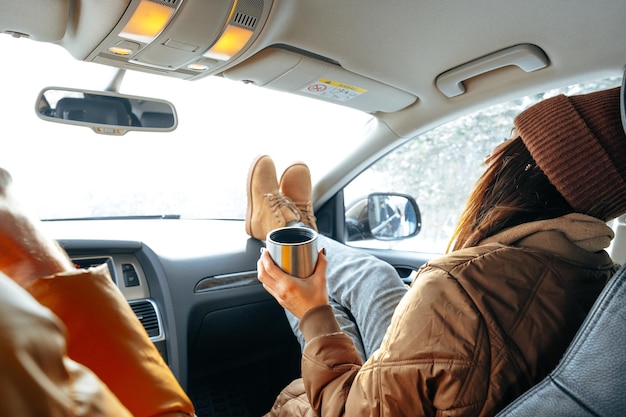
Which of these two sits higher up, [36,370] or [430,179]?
[36,370]

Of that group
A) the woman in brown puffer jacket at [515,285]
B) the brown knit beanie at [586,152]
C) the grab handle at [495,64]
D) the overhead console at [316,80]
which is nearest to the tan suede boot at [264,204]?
the overhead console at [316,80]

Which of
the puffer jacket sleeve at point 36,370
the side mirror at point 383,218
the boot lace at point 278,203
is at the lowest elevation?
the side mirror at point 383,218

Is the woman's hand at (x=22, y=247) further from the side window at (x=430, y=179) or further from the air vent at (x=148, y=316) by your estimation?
the side window at (x=430, y=179)

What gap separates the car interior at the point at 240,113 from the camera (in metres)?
1.33

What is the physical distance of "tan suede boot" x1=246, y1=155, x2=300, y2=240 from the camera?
2.26m

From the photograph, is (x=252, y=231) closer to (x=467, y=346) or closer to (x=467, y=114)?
(x=467, y=114)

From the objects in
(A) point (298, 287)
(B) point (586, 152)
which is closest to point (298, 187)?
(A) point (298, 287)

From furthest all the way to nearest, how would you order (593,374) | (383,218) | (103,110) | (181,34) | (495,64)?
(383,218)
(103,110)
(495,64)
(181,34)
(593,374)

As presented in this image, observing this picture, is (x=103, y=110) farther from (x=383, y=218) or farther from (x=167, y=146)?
(x=383, y=218)

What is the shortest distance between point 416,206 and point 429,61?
901mm

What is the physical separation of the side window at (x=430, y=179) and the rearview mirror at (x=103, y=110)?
3.94 ft

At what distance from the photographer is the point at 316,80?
186cm

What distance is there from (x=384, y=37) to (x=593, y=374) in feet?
4.01

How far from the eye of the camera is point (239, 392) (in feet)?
7.38
